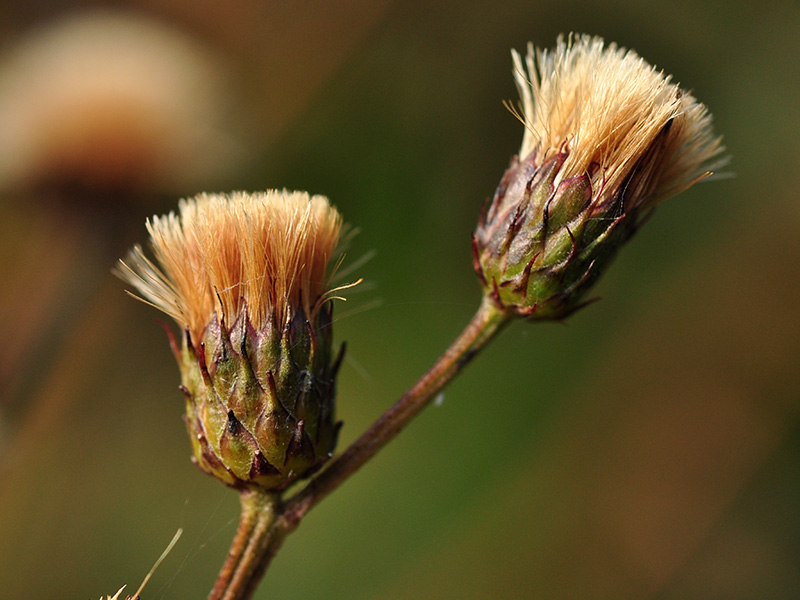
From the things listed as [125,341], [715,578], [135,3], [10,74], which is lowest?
[125,341]

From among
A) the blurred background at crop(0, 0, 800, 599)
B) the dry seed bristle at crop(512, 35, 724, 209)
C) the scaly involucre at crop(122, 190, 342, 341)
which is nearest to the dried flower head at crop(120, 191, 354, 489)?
the scaly involucre at crop(122, 190, 342, 341)

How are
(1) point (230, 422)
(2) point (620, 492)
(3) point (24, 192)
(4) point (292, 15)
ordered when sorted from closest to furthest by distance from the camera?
(1) point (230, 422)
(3) point (24, 192)
(2) point (620, 492)
(4) point (292, 15)

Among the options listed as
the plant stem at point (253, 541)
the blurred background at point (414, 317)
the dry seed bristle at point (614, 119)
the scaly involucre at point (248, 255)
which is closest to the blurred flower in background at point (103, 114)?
the blurred background at point (414, 317)

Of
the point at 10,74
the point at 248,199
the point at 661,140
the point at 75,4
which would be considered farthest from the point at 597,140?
the point at 75,4

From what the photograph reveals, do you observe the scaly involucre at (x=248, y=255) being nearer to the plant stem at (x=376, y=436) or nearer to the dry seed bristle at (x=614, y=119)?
the plant stem at (x=376, y=436)

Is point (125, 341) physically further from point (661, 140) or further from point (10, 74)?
point (661, 140)

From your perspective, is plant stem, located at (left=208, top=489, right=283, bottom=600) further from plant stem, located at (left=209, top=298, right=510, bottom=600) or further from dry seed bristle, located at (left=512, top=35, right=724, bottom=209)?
dry seed bristle, located at (left=512, top=35, right=724, bottom=209)

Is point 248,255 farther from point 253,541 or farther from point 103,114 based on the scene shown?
point 103,114

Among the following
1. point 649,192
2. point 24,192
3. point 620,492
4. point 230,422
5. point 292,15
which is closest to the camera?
point 230,422
